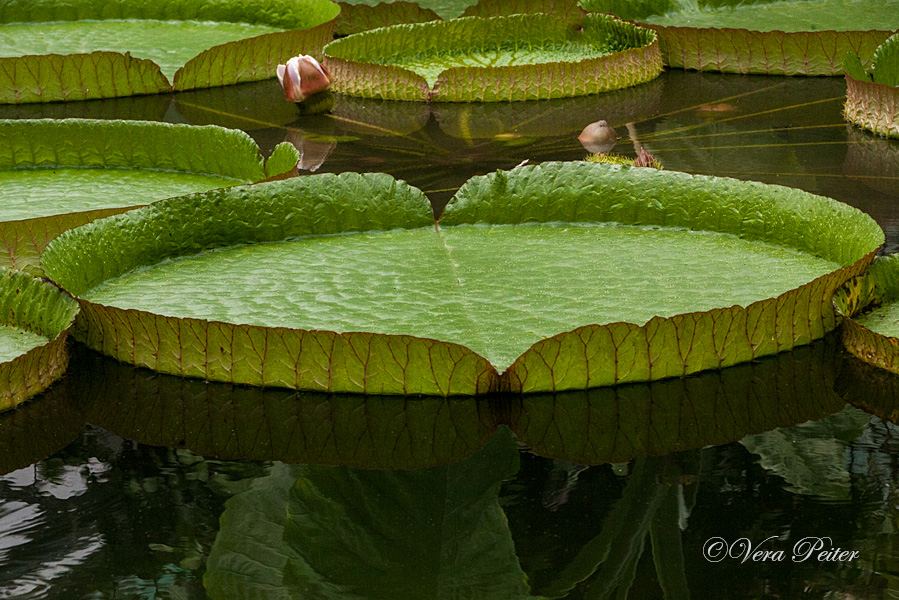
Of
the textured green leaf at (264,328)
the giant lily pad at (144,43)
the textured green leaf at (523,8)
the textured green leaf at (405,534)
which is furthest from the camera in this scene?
the textured green leaf at (523,8)

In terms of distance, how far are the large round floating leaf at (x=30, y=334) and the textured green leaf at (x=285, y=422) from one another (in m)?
0.08

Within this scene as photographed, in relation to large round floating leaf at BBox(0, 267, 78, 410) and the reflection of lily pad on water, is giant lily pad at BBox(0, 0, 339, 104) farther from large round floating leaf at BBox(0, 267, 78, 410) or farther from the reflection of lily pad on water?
the reflection of lily pad on water

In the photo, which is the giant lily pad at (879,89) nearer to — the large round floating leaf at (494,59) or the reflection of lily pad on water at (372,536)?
the large round floating leaf at (494,59)

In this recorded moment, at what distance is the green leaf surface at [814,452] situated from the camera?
1.74m

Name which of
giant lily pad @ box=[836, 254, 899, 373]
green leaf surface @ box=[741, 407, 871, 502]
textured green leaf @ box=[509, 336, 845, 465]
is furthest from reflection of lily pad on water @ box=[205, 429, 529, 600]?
giant lily pad @ box=[836, 254, 899, 373]

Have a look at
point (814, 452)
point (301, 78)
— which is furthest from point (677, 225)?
point (301, 78)

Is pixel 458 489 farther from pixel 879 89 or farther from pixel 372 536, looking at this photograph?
pixel 879 89

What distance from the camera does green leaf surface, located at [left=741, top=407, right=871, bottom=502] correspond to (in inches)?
68.6

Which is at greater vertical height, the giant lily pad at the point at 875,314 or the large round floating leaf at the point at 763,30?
the large round floating leaf at the point at 763,30

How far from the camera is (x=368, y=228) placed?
107 inches

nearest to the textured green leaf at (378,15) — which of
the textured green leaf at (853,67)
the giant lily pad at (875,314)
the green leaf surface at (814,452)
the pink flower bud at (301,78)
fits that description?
the pink flower bud at (301,78)

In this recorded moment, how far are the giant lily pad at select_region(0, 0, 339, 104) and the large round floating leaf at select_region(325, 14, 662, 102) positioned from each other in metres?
0.45

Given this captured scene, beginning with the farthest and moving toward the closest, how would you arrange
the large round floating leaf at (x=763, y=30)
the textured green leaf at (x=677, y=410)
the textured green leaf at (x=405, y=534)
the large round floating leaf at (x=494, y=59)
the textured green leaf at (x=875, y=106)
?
the large round floating leaf at (x=763, y=30) → the large round floating leaf at (x=494, y=59) → the textured green leaf at (x=875, y=106) → the textured green leaf at (x=677, y=410) → the textured green leaf at (x=405, y=534)

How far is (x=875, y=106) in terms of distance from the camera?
387 centimetres
